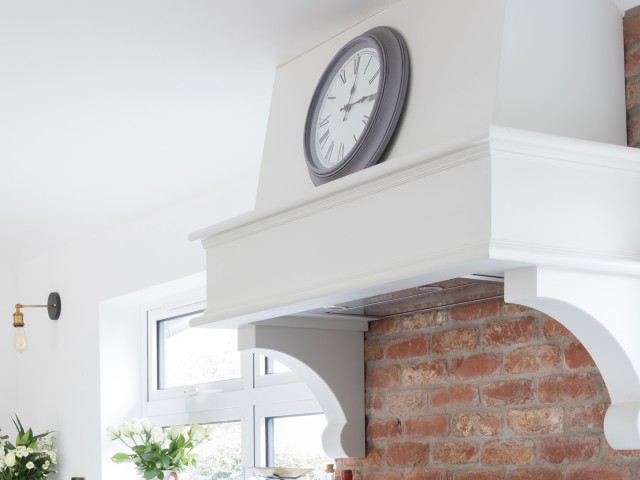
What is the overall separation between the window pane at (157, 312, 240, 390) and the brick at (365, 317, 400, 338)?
4.37 ft

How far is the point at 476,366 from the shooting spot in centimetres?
265

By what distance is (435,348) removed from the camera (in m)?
2.81

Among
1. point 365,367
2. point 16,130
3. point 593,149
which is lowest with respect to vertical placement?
point 365,367

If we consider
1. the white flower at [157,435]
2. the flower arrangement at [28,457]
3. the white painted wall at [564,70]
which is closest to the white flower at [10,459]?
the flower arrangement at [28,457]

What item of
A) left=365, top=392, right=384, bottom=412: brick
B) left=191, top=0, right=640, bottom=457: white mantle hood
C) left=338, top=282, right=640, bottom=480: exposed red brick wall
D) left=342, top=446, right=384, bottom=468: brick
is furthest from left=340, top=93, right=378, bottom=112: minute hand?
left=342, top=446, right=384, bottom=468: brick

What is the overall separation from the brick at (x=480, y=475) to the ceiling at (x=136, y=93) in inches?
47.1

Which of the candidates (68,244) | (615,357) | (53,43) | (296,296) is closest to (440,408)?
(296,296)

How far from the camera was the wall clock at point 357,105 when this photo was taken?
2426mm

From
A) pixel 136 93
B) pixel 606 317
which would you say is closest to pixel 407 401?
pixel 606 317

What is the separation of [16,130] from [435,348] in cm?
183

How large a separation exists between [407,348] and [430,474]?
1.20 ft

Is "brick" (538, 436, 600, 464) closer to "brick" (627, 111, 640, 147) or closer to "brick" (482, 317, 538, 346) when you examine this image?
"brick" (482, 317, 538, 346)

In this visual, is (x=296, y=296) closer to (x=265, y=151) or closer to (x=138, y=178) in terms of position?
(x=265, y=151)

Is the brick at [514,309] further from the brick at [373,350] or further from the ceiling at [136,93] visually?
the ceiling at [136,93]
